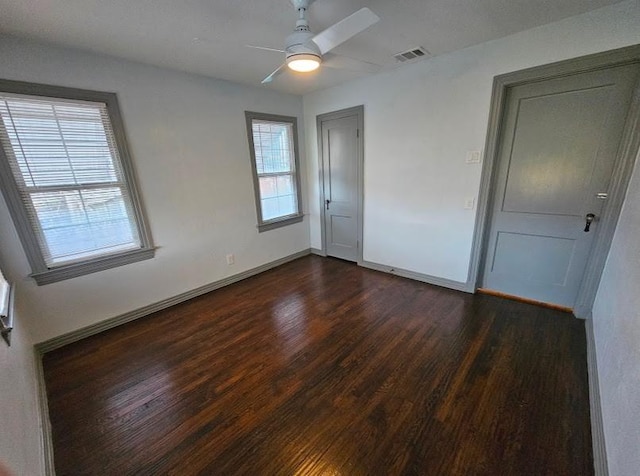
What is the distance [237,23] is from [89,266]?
7.88ft

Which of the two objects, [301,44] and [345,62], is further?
[345,62]

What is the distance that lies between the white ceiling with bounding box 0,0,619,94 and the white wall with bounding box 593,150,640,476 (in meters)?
1.46

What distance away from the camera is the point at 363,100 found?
3223 mm

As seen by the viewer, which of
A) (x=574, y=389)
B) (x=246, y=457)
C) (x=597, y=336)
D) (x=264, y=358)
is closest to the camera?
(x=246, y=457)

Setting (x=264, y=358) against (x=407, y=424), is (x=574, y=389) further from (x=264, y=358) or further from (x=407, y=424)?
(x=264, y=358)

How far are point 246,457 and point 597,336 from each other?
2.50 m

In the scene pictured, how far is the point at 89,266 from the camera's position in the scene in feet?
7.72

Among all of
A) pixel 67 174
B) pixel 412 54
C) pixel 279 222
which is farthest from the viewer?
pixel 279 222

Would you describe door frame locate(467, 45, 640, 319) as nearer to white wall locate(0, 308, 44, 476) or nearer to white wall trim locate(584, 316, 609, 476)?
white wall trim locate(584, 316, 609, 476)

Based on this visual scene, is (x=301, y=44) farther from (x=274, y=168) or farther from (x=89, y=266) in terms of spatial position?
(x=89, y=266)

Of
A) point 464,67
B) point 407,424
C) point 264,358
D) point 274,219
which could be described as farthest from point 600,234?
point 274,219

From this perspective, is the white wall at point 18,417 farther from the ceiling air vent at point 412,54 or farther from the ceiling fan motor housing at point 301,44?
the ceiling air vent at point 412,54

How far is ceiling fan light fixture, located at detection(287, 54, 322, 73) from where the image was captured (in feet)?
5.34

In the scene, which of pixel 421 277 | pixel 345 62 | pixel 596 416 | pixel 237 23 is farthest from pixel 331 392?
pixel 237 23
